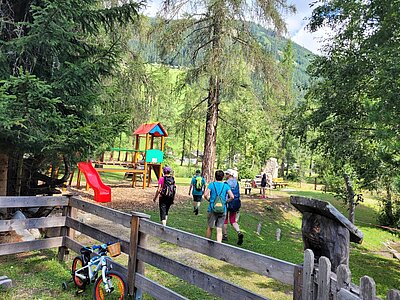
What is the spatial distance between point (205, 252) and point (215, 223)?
3.60m

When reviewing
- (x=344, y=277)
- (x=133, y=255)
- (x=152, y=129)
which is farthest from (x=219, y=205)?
(x=152, y=129)

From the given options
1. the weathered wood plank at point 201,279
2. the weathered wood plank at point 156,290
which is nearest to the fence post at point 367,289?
the weathered wood plank at point 201,279

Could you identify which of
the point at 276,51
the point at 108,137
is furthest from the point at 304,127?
the point at 108,137

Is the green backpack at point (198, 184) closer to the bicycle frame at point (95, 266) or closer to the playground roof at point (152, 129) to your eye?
the bicycle frame at point (95, 266)

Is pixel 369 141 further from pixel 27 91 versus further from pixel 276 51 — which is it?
pixel 27 91

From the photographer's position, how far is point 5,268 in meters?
5.37

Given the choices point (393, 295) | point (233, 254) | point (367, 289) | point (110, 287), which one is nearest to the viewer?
point (393, 295)

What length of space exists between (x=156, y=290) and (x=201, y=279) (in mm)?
762

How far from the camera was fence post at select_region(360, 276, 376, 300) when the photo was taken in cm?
188

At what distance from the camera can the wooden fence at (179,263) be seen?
7.54 ft

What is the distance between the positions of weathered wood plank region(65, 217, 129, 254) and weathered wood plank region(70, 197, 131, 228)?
226 mm

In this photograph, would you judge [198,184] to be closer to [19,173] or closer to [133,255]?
[19,173]

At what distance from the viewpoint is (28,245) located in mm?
5344

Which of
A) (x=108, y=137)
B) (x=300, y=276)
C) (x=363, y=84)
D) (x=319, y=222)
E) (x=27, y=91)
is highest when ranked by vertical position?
(x=363, y=84)
